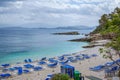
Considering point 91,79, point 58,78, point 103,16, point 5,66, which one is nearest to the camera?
point 58,78

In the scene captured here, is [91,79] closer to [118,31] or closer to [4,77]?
[118,31]

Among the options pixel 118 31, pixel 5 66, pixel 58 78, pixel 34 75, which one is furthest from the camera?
pixel 5 66

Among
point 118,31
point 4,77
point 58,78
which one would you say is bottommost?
point 4,77

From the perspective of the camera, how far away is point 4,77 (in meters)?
26.5

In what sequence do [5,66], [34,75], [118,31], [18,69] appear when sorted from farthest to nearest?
[5,66]
[18,69]
[34,75]
[118,31]

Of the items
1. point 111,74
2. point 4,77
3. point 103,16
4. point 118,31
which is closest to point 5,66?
point 4,77

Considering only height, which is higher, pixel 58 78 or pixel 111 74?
pixel 58 78

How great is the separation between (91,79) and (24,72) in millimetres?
9617

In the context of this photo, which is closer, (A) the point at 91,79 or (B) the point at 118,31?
(B) the point at 118,31

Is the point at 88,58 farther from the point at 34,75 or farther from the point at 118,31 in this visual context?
the point at 118,31

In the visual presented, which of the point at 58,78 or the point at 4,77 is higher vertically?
the point at 58,78

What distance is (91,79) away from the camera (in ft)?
72.3

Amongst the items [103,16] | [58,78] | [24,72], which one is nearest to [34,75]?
[24,72]

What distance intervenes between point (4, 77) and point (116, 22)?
543 inches
